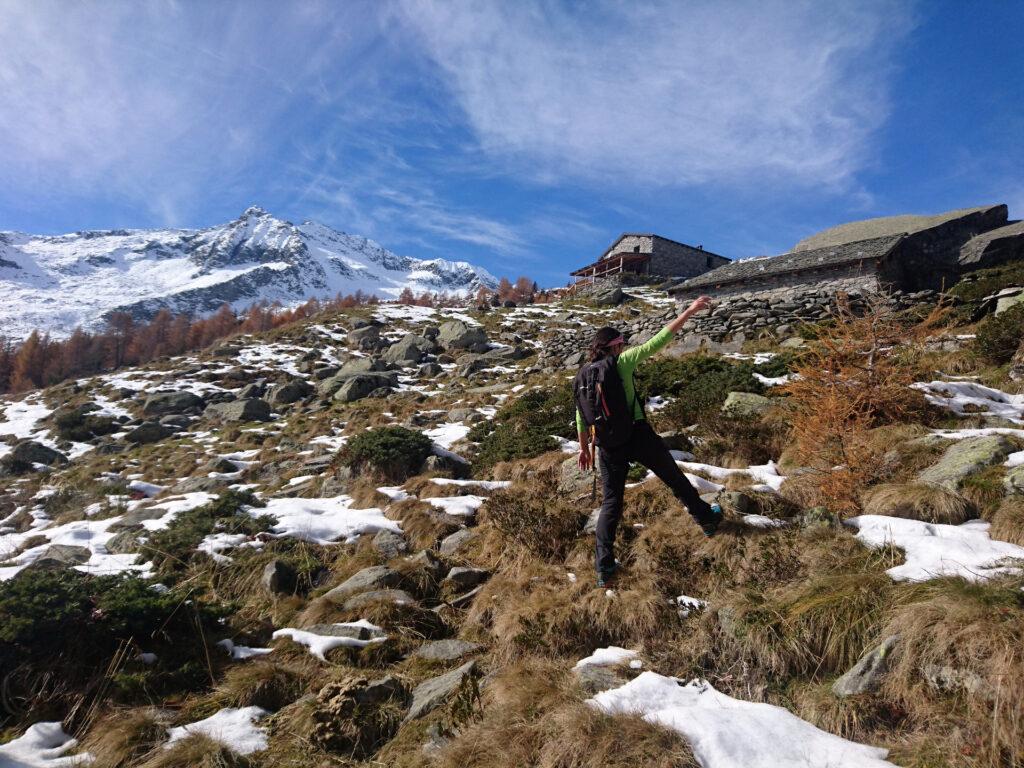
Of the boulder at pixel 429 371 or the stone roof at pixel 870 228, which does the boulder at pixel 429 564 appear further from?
the stone roof at pixel 870 228

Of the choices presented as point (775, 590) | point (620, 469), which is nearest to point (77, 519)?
point (620, 469)

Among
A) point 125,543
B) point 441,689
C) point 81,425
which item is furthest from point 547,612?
point 81,425

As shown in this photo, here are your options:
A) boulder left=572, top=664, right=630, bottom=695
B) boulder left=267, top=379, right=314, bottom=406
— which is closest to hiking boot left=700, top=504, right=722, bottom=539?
boulder left=572, top=664, right=630, bottom=695

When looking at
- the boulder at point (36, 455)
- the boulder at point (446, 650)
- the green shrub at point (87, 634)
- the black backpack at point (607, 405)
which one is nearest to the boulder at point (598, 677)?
the boulder at point (446, 650)

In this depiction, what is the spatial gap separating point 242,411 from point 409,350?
8.79 m

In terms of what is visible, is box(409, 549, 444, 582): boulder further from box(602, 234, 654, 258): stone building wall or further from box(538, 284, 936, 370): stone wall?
box(602, 234, 654, 258): stone building wall

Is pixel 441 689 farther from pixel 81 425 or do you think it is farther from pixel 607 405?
pixel 81 425

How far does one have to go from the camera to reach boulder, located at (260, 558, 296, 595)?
597 cm

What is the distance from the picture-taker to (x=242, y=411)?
66.9 feet

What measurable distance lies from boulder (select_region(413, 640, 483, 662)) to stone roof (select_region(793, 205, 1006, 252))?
1005 inches

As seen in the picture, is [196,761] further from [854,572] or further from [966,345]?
[966,345]

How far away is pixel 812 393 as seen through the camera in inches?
247

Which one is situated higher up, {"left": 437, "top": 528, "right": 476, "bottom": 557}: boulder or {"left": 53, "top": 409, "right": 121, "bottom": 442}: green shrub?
{"left": 53, "top": 409, "right": 121, "bottom": 442}: green shrub

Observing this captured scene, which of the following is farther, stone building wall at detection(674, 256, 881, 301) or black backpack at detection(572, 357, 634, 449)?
stone building wall at detection(674, 256, 881, 301)
